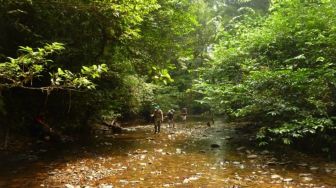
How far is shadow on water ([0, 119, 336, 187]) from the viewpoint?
8.80m

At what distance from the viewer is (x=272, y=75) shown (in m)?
12.5

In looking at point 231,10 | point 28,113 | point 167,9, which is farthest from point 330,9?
point 231,10

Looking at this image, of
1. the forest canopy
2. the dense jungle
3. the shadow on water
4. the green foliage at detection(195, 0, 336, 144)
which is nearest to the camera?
the shadow on water

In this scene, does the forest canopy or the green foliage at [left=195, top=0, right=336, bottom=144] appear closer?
the forest canopy

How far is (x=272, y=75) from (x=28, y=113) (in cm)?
1055

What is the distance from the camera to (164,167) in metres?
10.7

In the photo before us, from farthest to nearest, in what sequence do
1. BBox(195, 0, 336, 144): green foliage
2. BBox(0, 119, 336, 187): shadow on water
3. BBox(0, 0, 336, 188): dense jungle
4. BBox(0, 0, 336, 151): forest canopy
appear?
BBox(195, 0, 336, 144): green foliage, BBox(0, 0, 336, 151): forest canopy, BBox(0, 0, 336, 188): dense jungle, BBox(0, 119, 336, 187): shadow on water

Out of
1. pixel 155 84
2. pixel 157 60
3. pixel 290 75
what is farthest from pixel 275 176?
pixel 157 60

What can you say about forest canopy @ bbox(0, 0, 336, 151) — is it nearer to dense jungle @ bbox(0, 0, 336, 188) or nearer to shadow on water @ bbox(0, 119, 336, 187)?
dense jungle @ bbox(0, 0, 336, 188)

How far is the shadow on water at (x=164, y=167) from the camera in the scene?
880 centimetres

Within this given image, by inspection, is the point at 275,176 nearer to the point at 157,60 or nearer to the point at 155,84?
the point at 155,84

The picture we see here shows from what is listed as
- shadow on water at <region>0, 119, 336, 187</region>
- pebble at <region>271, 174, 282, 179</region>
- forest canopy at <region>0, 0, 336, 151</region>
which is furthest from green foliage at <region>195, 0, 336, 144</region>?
pebble at <region>271, 174, 282, 179</region>

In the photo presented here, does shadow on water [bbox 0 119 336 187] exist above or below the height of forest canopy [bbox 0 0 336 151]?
below

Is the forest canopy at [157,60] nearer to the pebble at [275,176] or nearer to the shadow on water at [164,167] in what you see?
the shadow on water at [164,167]
